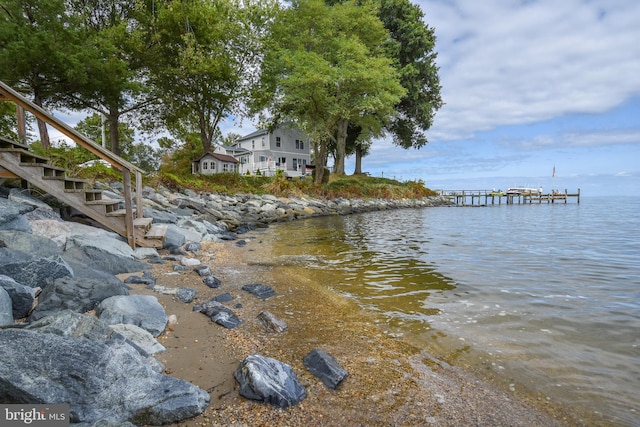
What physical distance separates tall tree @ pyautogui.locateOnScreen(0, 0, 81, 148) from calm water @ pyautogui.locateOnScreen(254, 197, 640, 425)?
55.1 feet

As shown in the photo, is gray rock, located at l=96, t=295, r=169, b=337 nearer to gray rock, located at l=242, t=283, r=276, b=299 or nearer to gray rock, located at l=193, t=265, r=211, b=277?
gray rock, located at l=242, t=283, r=276, b=299

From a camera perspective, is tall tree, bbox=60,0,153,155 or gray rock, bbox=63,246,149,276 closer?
gray rock, bbox=63,246,149,276

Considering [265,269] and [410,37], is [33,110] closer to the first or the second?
[265,269]

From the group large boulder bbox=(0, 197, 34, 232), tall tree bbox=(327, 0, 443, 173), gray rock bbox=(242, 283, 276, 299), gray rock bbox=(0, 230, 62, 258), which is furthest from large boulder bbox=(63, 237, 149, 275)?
tall tree bbox=(327, 0, 443, 173)

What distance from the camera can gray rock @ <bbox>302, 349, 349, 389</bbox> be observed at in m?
3.10

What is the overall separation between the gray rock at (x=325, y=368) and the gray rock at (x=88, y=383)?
1.06 m

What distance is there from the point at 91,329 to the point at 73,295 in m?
1.18

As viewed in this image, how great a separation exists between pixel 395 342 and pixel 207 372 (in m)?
2.29

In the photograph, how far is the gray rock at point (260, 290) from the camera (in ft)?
18.5

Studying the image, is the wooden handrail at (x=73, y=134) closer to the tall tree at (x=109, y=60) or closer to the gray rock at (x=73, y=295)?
the gray rock at (x=73, y=295)

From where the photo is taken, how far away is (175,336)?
381 centimetres

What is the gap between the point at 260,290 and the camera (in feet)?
19.0

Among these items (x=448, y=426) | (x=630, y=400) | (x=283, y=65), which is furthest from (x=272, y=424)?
(x=283, y=65)

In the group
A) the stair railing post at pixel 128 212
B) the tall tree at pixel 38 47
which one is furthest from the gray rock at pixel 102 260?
the tall tree at pixel 38 47
